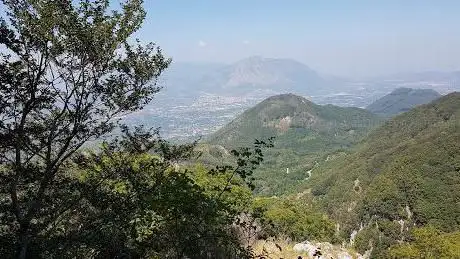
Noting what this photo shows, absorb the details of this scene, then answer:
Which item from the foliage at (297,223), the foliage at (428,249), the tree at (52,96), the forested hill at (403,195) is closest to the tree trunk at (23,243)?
the tree at (52,96)

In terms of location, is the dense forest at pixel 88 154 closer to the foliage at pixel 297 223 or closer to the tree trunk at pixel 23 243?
the tree trunk at pixel 23 243

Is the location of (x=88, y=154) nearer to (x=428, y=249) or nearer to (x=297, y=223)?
(x=428, y=249)

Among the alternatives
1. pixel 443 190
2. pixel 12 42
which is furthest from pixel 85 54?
pixel 443 190

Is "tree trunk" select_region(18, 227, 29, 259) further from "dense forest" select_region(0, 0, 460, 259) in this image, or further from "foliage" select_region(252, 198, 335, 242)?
"foliage" select_region(252, 198, 335, 242)

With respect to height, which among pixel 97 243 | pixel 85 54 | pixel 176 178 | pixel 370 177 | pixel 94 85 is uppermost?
pixel 85 54

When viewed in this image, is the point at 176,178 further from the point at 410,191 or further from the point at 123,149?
the point at 410,191

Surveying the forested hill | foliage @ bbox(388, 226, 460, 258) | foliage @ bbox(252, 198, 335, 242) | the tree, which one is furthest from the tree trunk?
the forested hill

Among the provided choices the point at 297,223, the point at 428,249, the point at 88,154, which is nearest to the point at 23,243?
the point at 88,154

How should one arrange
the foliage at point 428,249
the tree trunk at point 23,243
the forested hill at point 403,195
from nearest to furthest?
the tree trunk at point 23,243, the foliage at point 428,249, the forested hill at point 403,195
